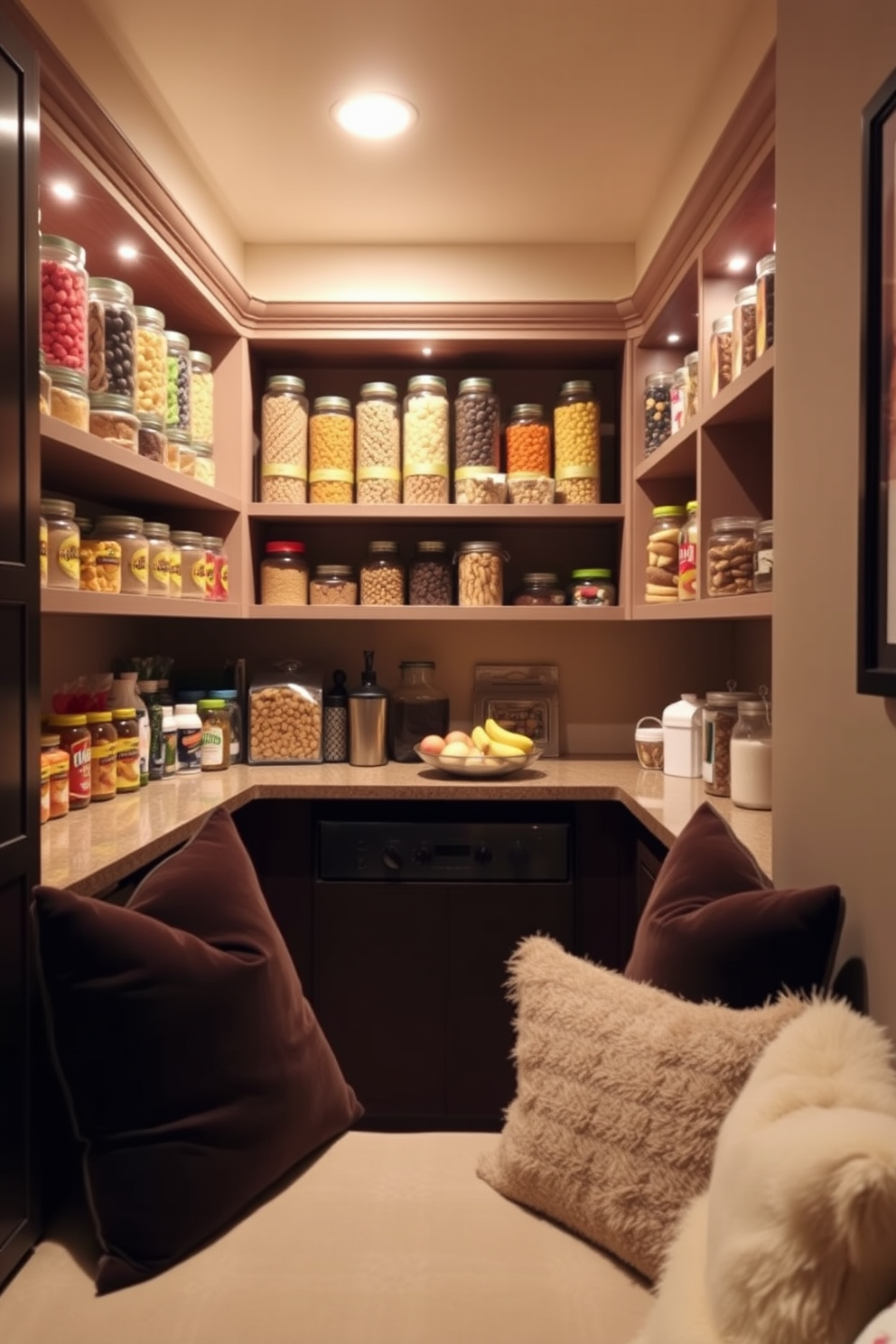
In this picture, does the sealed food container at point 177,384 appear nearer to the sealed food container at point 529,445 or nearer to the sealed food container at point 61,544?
the sealed food container at point 61,544

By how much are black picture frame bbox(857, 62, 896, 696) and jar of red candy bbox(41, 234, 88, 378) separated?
53.2 inches

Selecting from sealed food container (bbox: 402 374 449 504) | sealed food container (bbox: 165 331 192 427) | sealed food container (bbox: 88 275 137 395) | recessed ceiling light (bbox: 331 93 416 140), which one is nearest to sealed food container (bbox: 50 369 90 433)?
sealed food container (bbox: 88 275 137 395)

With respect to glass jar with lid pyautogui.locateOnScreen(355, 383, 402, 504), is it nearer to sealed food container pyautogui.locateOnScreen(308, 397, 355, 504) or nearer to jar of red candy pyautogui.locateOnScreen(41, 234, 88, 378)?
sealed food container pyautogui.locateOnScreen(308, 397, 355, 504)

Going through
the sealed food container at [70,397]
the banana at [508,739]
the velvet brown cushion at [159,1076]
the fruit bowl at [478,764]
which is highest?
the sealed food container at [70,397]

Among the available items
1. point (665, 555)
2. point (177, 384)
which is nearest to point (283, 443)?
point (177, 384)

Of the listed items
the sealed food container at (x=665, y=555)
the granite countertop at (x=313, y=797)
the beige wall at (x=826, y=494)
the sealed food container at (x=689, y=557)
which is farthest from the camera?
the sealed food container at (x=665, y=555)

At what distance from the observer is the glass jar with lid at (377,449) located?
3.00 metres

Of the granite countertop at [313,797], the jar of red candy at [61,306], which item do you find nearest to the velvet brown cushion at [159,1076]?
the granite countertop at [313,797]

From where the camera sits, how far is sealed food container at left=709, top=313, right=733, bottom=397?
2197 millimetres

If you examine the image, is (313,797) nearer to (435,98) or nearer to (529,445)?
(529,445)

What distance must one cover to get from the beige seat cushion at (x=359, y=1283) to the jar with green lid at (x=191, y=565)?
5.36ft

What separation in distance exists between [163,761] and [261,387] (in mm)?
1281

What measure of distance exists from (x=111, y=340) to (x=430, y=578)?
1271mm

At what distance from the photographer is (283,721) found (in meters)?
3.00
